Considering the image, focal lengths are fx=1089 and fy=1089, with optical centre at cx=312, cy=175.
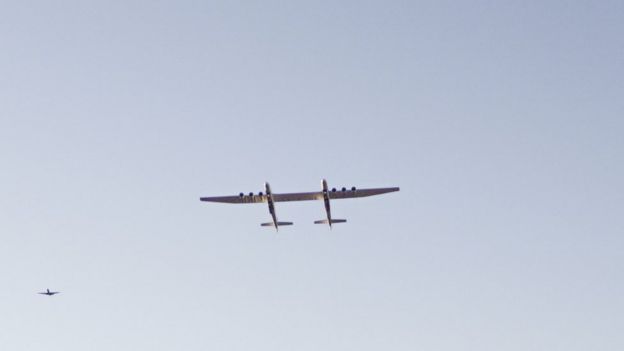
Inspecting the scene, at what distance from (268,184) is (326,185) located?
10.6m

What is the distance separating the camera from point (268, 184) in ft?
655

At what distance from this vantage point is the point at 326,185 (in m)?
200
